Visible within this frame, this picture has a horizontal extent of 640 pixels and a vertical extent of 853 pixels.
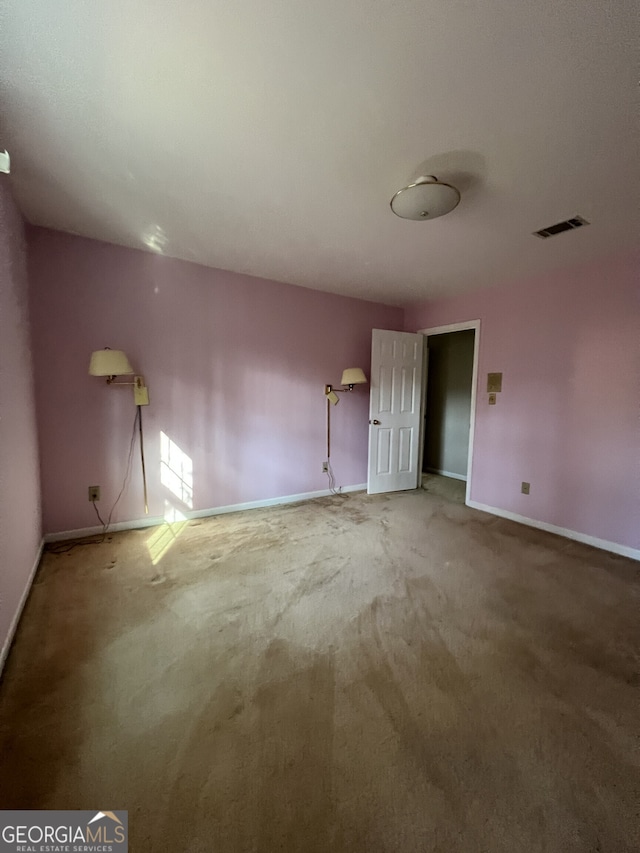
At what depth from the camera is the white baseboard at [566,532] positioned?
2.79 m

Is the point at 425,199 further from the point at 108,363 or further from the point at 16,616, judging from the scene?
the point at 16,616

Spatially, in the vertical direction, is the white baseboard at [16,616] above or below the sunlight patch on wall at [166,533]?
above

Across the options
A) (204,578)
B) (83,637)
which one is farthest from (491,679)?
(83,637)

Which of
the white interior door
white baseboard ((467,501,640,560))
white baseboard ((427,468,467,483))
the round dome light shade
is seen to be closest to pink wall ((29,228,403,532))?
the white interior door

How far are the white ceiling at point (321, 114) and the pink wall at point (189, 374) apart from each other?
1.90 feet

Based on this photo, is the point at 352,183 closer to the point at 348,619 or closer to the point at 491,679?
the point at 348,619

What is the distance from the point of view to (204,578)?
2.36m

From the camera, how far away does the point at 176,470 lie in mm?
3305

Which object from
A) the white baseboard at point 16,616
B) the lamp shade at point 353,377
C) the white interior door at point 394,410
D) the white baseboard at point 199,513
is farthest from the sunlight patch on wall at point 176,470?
the white interior door at point 394,410

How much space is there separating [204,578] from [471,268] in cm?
355

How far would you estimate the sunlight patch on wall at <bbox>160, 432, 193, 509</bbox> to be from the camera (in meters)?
3.24

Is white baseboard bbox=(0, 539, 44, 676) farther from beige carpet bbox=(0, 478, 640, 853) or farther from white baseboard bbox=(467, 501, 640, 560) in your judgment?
white baseboard bbox=(467, 501, 640, 560)

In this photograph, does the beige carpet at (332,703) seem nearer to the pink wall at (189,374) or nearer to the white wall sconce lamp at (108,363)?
the pink wall at (189,374)

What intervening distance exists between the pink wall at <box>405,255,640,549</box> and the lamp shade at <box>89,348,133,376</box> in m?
3.67
